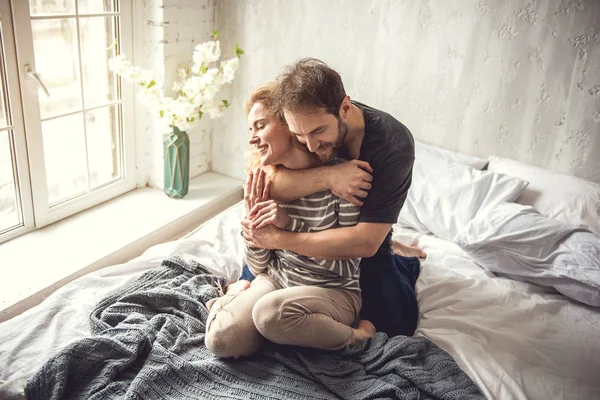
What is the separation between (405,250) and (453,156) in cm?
62

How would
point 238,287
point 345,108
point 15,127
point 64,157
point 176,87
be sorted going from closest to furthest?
point 345,108 → point 238,287 → point 15,127 → point 64,157 → point 176,87

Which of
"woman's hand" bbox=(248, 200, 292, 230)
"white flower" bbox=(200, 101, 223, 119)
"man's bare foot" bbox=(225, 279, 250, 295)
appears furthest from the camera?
"white flower" bbox=(200, 101, 223, 119)

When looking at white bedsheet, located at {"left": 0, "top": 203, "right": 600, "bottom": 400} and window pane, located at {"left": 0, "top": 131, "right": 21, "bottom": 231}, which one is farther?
window pane, located at {"left": 0, "top": 131, "right": 21, "bottom": 231}

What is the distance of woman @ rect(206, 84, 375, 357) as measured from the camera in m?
1.55

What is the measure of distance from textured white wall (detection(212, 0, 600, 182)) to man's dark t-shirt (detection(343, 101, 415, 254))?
0.93m

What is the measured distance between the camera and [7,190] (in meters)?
2.36

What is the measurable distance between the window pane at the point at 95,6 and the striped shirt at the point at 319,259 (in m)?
1.46

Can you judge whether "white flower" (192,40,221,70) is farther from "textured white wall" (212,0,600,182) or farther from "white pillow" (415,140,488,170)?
"white pillow" (415,140,488,170)

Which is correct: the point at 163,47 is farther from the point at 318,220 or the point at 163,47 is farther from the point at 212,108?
the point at 318,220

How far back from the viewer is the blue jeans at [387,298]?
5.64 ft

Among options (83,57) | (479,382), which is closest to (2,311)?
(83,57)

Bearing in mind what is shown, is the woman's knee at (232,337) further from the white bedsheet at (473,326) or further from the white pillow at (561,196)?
the white pillow at (561,196)

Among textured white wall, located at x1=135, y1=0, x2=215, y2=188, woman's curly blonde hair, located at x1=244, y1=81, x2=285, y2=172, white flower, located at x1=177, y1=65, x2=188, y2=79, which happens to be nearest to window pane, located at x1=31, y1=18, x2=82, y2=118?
textured white wall, located at x1=135, y1=0, x2=215, y2=188

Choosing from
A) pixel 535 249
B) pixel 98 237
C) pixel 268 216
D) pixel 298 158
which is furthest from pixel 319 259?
pixel 98 237
